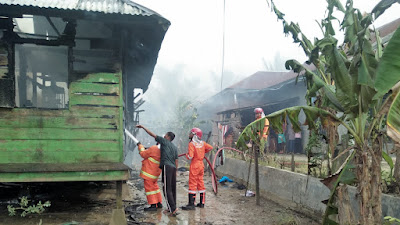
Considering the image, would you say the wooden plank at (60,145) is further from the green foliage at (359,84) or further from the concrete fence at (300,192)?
the concrete fence at (300,192)

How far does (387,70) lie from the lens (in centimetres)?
321

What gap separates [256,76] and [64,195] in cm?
2262

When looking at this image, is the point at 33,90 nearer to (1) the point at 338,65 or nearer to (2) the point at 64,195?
(2) the point at 64,195

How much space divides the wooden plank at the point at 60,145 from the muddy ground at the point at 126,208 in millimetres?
1220

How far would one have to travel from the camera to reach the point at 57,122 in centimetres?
544

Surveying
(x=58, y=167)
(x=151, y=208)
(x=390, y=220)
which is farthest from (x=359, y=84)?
(x=151, y=208)

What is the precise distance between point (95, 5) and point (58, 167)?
2.80 metres

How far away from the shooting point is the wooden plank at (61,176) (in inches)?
201

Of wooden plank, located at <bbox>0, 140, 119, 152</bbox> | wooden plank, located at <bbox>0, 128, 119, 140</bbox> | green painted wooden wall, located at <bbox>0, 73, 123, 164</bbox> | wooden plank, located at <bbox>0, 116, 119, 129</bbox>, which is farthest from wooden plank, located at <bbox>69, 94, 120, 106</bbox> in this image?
wooden plank, located at <bbox>0, 140, 119, 152</bbox>

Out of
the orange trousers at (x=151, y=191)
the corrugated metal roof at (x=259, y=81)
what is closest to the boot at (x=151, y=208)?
the orange trousers at (x=151, y=191)

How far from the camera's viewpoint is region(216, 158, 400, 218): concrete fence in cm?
459

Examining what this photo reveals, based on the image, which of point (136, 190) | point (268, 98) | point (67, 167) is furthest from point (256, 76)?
point (67, 167)

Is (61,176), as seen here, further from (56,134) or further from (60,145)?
(56,134)

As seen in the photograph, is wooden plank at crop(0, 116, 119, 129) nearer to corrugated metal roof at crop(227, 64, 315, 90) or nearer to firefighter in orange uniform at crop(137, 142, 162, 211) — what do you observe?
firefighter in orange uniform at crop(137, 142, 162, 211)
